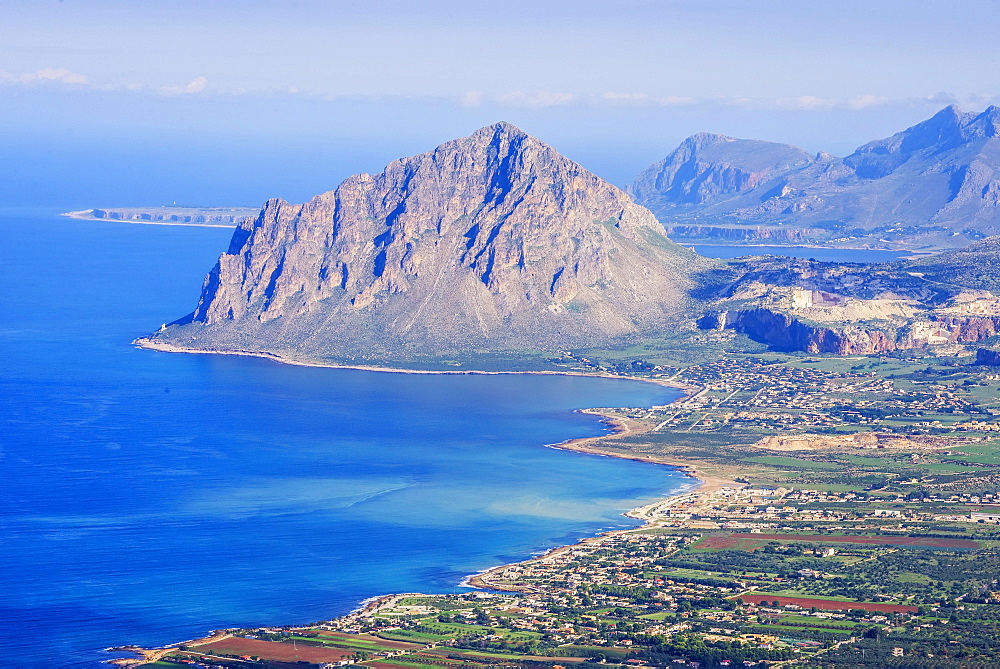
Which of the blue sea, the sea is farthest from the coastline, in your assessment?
the blue sea

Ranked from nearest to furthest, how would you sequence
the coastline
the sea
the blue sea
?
Answer: the coastline, the sea, the blue sea

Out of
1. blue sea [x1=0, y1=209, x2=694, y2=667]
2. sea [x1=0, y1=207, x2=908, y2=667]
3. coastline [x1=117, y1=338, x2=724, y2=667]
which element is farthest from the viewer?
blue sea [x1=0, y1=209, x2=694, y2=667]

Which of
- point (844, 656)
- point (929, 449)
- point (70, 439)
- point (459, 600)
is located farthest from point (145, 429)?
point (844, 656)

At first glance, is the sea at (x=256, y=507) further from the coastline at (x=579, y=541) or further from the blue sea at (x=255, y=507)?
the coastline at (x=579, y=541)

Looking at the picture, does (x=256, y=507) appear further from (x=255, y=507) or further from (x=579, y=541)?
(x=579, y=541)

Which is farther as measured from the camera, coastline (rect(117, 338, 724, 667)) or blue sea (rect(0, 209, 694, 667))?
blue sea (rect(0, 209, 694, 667))

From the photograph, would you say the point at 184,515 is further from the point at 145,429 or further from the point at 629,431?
the point at 629,431

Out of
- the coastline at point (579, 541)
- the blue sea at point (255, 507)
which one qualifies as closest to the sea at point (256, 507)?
the blue sea at point (255, 507)

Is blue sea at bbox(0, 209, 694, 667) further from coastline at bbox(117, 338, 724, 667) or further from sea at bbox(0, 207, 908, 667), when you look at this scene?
coastline at bbox(117, 338, 724, 667)
